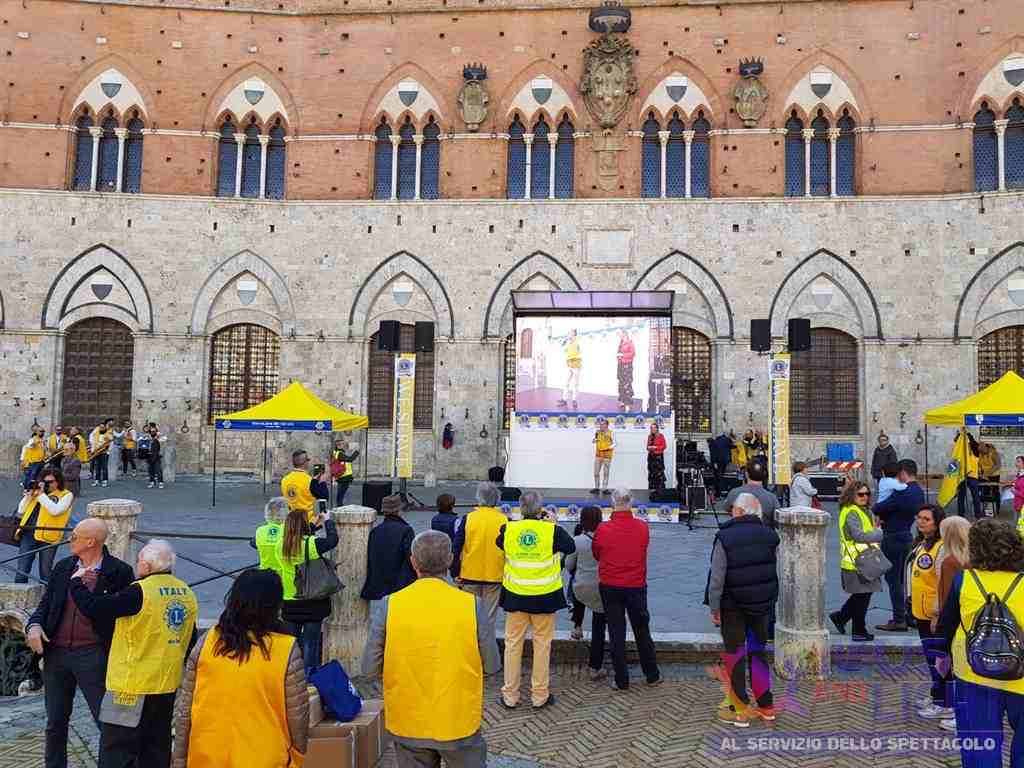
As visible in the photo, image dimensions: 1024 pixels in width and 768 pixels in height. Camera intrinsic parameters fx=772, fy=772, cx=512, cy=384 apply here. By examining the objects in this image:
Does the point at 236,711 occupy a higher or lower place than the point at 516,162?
lower

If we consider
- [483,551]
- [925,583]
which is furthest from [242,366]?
[925,583]

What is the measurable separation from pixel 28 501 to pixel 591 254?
50.3 ft

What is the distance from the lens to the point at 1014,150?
19797 mm

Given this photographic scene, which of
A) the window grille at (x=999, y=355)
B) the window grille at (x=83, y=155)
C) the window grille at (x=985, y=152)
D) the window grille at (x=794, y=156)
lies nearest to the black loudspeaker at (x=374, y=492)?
the window grille at (x=794, y=156)

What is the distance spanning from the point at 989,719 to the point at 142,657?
13.9 feet

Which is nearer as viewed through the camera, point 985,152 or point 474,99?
point 985,152

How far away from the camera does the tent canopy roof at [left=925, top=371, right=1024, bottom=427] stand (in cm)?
1369

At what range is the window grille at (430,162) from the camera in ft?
70.9

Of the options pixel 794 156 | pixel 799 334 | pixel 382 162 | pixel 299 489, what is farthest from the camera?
pixel 382 162

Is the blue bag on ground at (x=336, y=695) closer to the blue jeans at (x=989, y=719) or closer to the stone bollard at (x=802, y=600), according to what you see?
the blue jeans at (x=989, y=719)

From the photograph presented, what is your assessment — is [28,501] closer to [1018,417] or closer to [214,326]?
[214,326]

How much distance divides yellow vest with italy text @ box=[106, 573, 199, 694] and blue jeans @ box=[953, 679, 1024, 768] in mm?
4022

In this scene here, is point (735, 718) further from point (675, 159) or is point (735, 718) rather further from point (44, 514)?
point (675, 159)

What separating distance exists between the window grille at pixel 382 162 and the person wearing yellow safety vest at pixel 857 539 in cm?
1729
